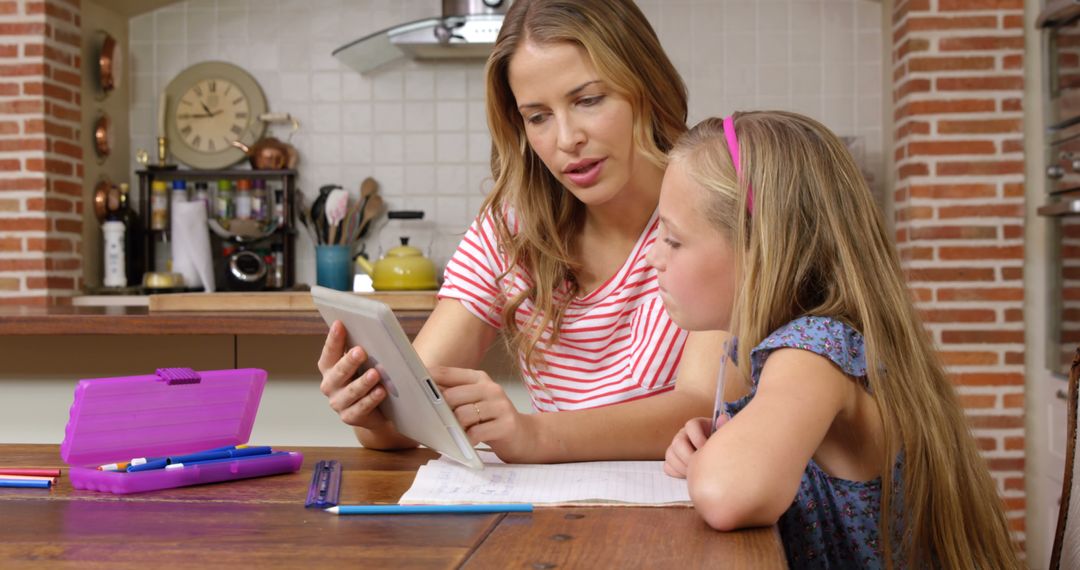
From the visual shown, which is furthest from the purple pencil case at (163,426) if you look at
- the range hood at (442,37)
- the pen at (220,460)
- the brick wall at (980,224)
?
the range hood at (442,37)

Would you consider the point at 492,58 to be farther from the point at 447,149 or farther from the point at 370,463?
the point at 447,149

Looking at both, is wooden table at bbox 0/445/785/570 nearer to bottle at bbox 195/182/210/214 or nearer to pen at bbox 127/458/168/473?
pen at bbox 127/458/168/473

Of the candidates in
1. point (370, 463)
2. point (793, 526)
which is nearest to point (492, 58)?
point (370, 463)

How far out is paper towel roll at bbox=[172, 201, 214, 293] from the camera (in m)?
4.43

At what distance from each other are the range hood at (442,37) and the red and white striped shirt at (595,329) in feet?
8.36

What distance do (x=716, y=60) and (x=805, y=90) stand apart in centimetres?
37

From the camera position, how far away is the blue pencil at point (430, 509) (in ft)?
3.58

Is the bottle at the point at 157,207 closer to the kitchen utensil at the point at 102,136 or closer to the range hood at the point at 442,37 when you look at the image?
the kitchen utensil at the point at 102,136

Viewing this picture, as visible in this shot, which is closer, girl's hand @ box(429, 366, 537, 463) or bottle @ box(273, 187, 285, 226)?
girl's hand @ box(429, 366, 537, 463)

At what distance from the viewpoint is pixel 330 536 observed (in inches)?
→ 40.1

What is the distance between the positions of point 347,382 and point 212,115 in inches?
140

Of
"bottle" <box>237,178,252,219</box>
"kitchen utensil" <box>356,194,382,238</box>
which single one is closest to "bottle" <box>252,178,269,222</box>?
"bottle" <box>237,178,252,219</box>

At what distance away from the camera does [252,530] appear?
3.43ft

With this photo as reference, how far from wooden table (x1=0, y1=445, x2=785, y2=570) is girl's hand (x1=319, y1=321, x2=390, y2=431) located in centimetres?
18
